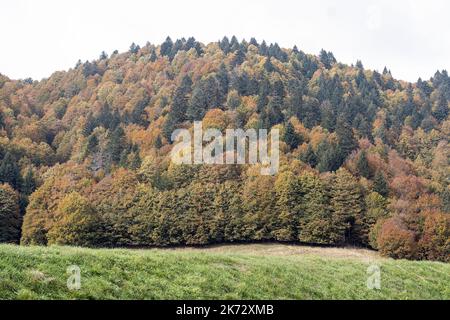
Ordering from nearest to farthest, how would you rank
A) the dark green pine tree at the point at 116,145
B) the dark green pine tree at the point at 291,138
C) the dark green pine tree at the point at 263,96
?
the dark green pine tree at the point at 291,138 < the dark green pine tree at the point at 116,145 < the dark green pine tree at the point at 263,96

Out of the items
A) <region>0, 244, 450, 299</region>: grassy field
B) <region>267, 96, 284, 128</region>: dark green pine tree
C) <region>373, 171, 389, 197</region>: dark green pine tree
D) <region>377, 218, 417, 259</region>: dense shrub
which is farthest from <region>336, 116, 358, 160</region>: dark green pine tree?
<region>0, 244, 450, 299</region>: grassy field

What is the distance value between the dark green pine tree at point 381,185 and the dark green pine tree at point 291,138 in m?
28.0

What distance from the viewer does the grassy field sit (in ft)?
62.5

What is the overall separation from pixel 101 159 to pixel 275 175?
5571 centimetres

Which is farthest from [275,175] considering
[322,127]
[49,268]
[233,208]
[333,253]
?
[49,268]

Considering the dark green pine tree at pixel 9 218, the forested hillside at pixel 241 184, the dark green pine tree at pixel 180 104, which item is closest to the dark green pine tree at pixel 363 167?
the forested hillside at pixel 241 184

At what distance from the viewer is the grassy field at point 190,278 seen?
750 inches

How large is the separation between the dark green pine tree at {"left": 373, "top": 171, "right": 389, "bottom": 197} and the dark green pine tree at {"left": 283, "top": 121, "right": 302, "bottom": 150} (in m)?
28.0

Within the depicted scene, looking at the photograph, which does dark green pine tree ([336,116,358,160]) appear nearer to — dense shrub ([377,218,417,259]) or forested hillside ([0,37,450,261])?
forested hillside ([0,37,450,261])

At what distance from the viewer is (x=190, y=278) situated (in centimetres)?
2302

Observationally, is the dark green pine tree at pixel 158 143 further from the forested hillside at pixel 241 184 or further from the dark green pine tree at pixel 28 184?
the dark green pine tree at pixel 28 184

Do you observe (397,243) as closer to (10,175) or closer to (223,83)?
(10,175)

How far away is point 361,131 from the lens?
516 ft

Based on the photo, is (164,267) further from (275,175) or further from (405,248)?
(275,175)
